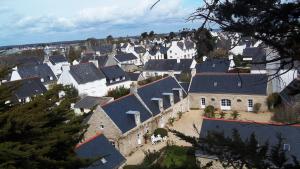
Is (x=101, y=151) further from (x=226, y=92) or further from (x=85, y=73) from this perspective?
(x=85, y=73)

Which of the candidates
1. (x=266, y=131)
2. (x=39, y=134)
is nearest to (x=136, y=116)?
(x=266, y=131)

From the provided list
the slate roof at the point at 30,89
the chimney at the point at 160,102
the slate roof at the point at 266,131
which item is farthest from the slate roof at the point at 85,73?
the slate roof at the point at 266,131

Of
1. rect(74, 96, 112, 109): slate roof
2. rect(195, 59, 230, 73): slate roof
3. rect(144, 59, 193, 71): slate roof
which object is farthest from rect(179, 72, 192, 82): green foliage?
rect(74, 96, 112, 109): slate roof

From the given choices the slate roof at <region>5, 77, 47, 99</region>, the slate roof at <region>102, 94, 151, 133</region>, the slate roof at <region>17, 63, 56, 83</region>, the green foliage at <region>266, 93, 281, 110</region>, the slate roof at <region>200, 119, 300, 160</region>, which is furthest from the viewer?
the slate roof at <region>17, 63, 56, 83</region>

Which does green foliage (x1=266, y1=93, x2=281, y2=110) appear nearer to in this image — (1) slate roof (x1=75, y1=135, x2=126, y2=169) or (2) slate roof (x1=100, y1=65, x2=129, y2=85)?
(1) slate roof (x1=75, y1=135, x2=126, y2=169)

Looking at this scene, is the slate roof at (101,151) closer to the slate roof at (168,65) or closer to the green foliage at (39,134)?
the green foliage at (39,134)

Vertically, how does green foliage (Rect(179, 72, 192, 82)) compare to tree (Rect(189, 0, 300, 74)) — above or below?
below
